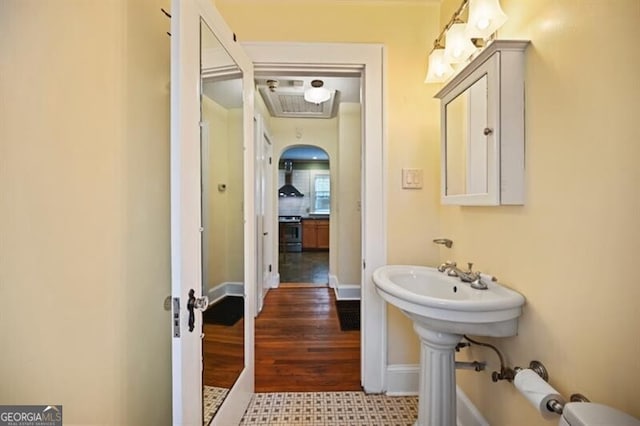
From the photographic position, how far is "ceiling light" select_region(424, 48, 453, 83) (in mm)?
1669

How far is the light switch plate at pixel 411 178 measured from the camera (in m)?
1.92

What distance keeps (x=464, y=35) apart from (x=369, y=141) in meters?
0.73

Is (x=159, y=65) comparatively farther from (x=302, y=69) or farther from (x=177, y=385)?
(x=177, y=385)

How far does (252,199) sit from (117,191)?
874 millimetres

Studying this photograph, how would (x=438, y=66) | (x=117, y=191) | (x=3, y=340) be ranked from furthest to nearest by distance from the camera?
1. (x=438, y=66)
2. (x=117, y=191)
3. (x=3, y=340)

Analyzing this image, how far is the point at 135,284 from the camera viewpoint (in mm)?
1151

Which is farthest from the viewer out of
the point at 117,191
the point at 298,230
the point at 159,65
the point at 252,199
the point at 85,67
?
the point at 298,230

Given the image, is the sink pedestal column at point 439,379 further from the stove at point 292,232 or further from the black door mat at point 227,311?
the stove at point 292,232

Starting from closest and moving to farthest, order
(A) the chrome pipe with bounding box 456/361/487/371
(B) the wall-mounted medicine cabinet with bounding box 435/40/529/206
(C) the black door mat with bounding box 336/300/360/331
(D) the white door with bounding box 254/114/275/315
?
(B) the wall-mounted medicine cabinet with bounding box 435/40/529/206 < (A) the chrome pipe with bounding box 456/361/487/371 < (C) the black door mat with bounding box 336/300/360/331 < (D) the white door with bounding box 254/114/275/315

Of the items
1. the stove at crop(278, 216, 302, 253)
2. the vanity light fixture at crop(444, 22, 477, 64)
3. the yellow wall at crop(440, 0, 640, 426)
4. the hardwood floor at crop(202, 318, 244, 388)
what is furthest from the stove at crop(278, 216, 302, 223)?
the yellow wall at crop(440, 0, 640, 426)

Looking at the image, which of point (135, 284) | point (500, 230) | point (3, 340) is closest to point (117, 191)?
point (135, 284)

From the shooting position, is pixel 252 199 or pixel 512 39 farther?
pixel 252 199

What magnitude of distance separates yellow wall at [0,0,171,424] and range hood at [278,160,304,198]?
8.01m

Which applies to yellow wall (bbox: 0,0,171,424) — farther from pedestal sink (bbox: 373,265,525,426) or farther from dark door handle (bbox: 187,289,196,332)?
pedestal sink (bbox: 373,265,525,426)
